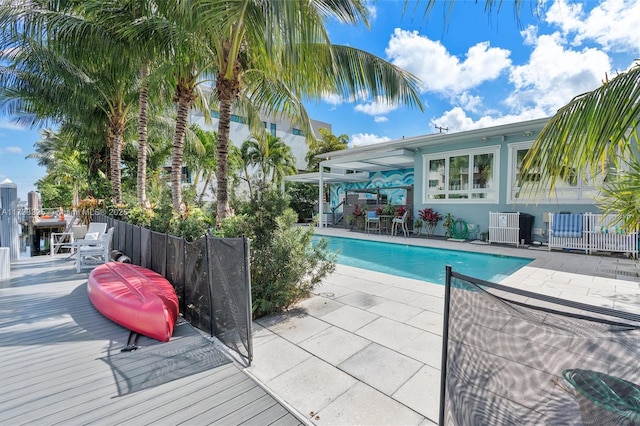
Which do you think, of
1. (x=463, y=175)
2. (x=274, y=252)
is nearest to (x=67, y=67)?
(x=274, y=252)

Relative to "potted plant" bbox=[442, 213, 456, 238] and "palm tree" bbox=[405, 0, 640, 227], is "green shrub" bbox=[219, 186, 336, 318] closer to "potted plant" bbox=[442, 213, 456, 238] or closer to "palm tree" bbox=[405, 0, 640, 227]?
"palm tree" bbox=[405, 0, 640, 227]

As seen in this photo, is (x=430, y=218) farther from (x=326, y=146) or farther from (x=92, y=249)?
(x=326, y=146)

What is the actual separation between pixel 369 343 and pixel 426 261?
6876mm

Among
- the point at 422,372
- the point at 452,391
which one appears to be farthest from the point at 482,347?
the point at 422,372

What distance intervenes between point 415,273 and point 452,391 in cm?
686

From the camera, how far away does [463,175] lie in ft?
42.1

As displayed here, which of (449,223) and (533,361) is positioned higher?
(449,223)

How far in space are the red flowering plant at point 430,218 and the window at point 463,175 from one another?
0.60m

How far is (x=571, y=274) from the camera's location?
265 inches

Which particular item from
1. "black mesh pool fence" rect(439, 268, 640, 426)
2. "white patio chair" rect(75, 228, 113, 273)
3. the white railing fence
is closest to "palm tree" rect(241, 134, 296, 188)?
"white patio chair" rect(75, 228, 113, 273)

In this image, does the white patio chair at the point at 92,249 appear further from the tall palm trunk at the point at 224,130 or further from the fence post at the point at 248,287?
the fence post at the point at 248,287

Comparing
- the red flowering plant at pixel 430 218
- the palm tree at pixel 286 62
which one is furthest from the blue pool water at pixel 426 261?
the palm tree at pixel 286 62

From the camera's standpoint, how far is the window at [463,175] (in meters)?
11.9

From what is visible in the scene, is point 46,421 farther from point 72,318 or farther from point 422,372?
point 422,372
